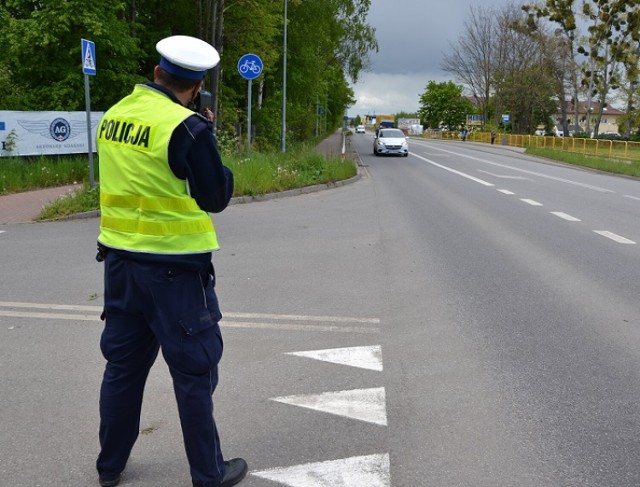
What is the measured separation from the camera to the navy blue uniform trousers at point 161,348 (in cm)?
264

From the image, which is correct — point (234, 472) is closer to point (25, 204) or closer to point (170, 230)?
point (170, 230)

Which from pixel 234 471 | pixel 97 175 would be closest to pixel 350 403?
pixel 234 471

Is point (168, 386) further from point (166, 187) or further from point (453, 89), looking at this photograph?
point (453, 89)

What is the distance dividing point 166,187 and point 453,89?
124m

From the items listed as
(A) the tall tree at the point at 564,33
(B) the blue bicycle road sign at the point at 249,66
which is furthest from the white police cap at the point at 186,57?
(A) the tall tree at the point at 564,33

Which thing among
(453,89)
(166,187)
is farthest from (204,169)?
(453,89)

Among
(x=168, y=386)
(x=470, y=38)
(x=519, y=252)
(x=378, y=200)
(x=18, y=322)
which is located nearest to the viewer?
(x=168, y=386)

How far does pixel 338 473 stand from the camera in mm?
3066

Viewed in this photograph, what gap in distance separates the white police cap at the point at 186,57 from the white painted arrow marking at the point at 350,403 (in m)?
2.06

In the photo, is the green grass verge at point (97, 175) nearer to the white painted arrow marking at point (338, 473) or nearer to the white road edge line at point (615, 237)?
the white road edge line at point (615, 237)

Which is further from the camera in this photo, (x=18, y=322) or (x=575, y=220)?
(x=575, y=220)

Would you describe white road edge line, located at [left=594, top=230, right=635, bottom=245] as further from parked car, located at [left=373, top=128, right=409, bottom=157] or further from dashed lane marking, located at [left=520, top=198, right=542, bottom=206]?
parked car, located at [left=373, top=128, right=409, bottom=157]

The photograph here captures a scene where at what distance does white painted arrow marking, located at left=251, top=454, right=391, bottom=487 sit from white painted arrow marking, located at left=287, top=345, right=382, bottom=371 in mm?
1292

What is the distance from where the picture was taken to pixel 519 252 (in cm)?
866
